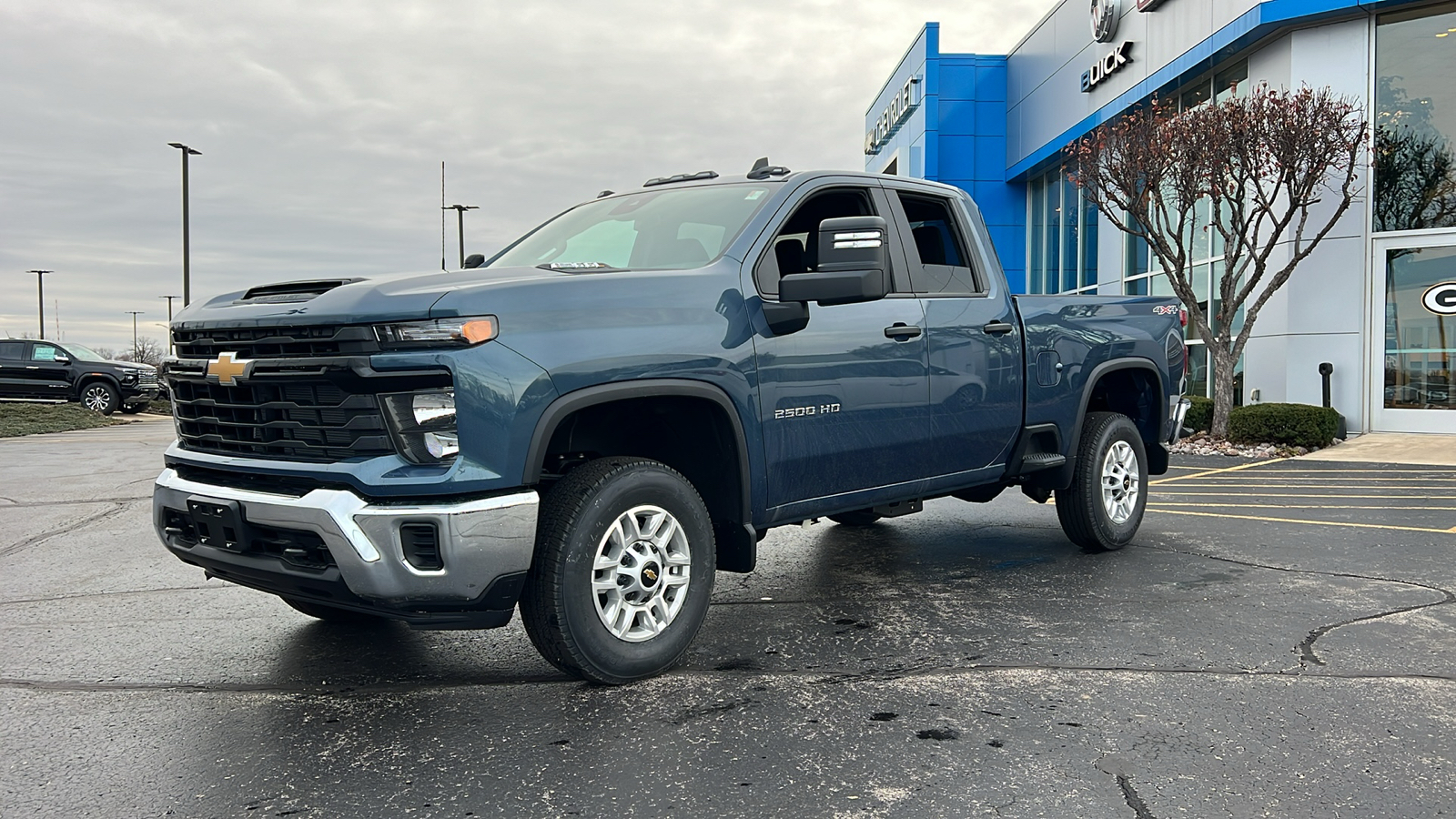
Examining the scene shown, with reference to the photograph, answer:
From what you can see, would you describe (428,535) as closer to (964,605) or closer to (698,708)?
(698,708)

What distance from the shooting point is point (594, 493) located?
3836 mm

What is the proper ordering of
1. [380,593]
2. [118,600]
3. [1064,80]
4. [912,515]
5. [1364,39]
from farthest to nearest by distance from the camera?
[1064,80] < [1364,39] < [912,515] < [118,600] < [380,593]

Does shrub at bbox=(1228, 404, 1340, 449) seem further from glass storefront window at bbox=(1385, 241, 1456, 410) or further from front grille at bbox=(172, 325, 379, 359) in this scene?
front grille at bbox=(172, 325, 379, 359)

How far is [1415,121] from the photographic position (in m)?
15.4

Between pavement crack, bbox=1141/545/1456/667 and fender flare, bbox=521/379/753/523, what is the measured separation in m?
2.26

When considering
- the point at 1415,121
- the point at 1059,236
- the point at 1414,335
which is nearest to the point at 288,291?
the point at 1414,335

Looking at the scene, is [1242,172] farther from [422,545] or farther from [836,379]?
[422,545]

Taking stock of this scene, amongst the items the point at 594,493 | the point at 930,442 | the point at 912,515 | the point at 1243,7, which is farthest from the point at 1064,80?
the point at 594,493

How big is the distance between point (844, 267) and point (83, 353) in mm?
26345

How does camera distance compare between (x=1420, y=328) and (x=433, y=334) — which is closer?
(x=433, y=334)

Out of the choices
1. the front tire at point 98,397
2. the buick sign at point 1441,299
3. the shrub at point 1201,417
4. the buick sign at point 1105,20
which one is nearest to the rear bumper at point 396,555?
the shrub at point 1201,417

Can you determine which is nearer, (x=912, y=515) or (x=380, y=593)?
(x=380, y=593)

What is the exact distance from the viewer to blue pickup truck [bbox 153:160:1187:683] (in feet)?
11.6

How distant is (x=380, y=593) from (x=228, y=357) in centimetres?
110
